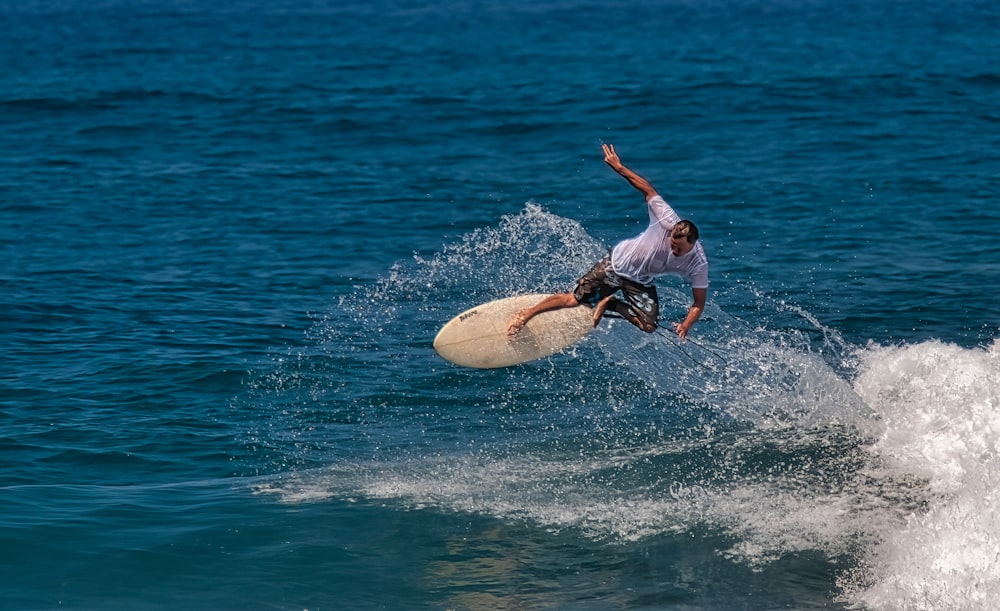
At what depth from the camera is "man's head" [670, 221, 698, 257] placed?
13797mm

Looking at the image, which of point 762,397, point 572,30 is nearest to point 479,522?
point 762,397

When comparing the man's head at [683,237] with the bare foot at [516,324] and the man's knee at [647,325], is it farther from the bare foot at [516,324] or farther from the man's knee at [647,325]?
the bare foot at [516,324]

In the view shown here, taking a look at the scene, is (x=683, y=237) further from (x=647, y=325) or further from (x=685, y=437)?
(x=685, y=437)

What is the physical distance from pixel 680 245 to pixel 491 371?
608 centimetres

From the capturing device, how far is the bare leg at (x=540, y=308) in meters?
15.4

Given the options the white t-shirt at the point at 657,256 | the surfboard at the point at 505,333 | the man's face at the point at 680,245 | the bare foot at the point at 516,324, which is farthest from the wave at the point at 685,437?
the man's face at the point at 680,245

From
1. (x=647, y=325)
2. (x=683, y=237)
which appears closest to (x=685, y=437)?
(x=647, y=325)

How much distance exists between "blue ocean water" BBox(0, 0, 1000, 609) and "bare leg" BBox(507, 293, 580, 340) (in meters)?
1.73

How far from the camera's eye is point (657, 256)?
47.4 feet

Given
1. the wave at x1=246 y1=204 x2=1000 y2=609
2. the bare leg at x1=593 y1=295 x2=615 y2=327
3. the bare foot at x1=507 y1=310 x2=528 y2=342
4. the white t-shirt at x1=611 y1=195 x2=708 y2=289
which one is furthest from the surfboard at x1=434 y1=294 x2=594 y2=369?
the white t-shirt at x1=611 y1=195 x2=708 y2=289

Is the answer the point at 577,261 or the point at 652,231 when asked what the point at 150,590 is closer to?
the point at 652,231

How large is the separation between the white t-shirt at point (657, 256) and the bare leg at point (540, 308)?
2.58 ft

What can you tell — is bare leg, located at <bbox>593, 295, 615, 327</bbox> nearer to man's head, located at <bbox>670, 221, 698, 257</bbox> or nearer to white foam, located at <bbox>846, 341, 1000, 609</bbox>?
man's head, located at <bbox>670, 221, 698, 257</bbox>

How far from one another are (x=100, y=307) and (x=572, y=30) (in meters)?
36.4
